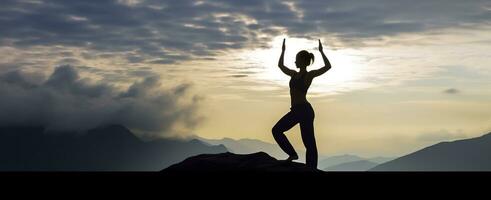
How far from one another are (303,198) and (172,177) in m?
2.48

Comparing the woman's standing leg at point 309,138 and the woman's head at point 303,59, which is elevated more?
the woman's head at point 303,59

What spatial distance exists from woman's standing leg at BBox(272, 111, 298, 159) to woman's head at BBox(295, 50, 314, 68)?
1.09 metres

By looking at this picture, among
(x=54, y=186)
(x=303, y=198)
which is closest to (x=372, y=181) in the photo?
(x=303, y=198)

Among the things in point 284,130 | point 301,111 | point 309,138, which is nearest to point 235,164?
point 284,130

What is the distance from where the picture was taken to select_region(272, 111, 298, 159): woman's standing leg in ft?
45.8

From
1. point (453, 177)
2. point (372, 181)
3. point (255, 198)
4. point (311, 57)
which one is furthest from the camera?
point (311, 57)

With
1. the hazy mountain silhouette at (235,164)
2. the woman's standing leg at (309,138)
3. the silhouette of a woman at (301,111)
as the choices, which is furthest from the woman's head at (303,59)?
the hazy mountain silhouette at (235,164)

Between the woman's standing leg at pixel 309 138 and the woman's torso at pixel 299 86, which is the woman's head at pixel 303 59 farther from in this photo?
the woman's standing leg at pixel 309 138

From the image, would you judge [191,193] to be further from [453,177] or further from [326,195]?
[453,177]

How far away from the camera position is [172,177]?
29.8ft

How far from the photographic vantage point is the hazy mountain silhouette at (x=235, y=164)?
45.0 feet

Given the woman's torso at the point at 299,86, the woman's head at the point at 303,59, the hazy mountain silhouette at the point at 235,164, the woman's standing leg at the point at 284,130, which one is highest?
the woman's head at the point at 303,59

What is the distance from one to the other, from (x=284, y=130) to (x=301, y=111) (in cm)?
63

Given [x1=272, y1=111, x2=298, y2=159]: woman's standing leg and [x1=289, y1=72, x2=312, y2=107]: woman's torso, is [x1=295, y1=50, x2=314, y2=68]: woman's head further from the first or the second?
[x1=272, y1=111, x2=298, y2=159]: woman's standing leg
